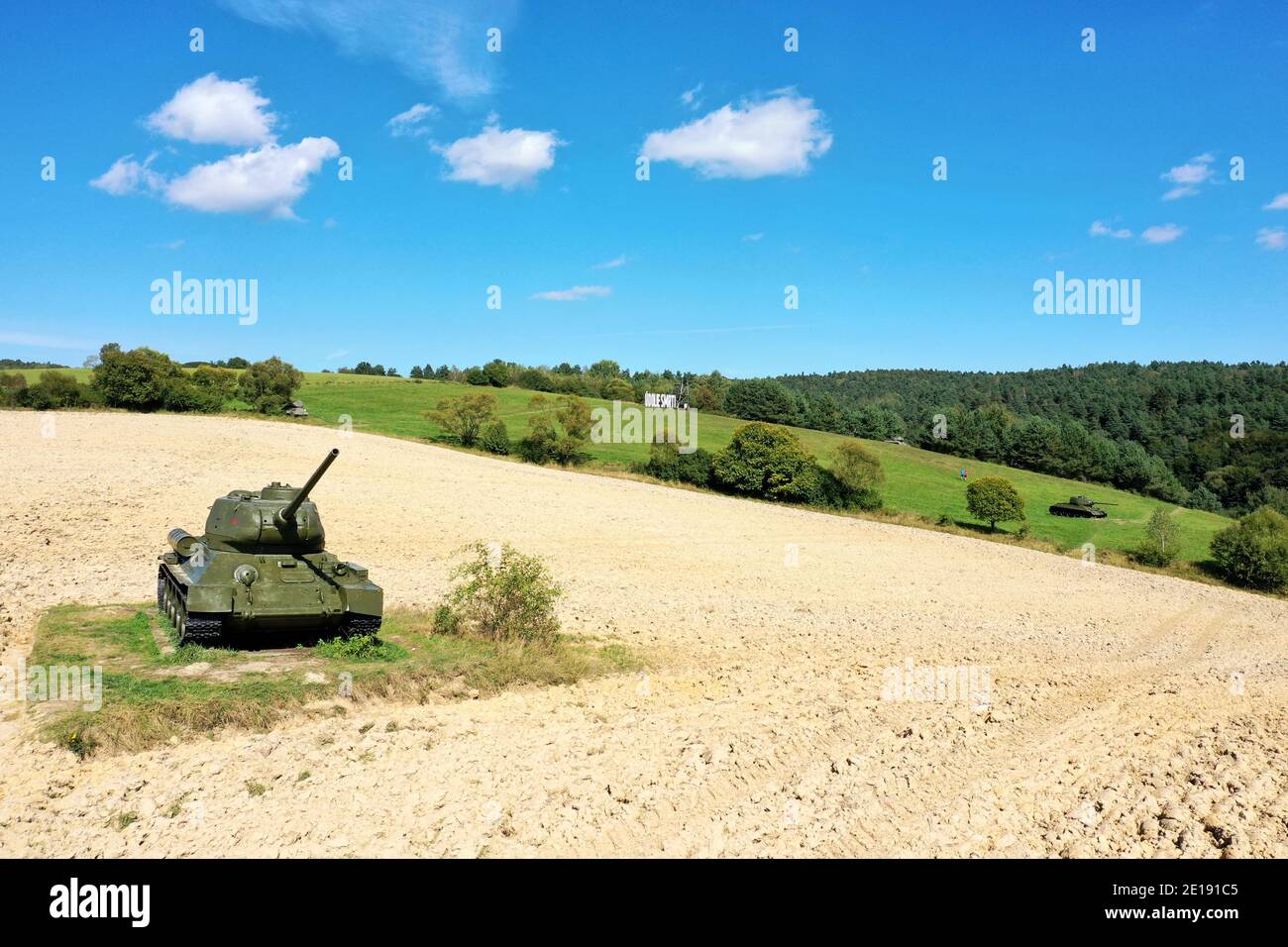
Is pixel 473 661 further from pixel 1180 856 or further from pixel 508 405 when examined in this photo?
pixel 508 405

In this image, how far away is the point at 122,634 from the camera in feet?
50.1

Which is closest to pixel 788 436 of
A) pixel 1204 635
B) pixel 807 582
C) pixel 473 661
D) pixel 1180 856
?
pixel 807 582

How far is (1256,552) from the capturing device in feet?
134

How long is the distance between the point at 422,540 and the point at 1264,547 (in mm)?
43680

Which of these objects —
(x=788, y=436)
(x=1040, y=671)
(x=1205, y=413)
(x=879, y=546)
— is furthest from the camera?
(x=1205, y=413)

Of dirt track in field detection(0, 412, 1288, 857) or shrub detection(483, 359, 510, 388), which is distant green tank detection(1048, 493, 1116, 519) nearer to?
dirt track in field detection(0, 412, 1288, 857)

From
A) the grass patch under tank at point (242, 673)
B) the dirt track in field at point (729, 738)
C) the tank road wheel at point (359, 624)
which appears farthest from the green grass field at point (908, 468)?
the tank road wheel at point (359, 624)

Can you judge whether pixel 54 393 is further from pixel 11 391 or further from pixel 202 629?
pixel 202 629

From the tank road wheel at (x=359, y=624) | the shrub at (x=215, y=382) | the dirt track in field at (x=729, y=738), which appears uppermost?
the shrub at (x=215, y=382)

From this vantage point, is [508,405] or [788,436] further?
[508,405]

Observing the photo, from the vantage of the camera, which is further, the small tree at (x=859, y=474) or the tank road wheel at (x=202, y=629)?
the small tree at (x=859, y=474)

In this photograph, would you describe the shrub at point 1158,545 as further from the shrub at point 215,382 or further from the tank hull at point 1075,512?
the shrub at point 215,382

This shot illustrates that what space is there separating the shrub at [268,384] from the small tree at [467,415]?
1484 centimetres

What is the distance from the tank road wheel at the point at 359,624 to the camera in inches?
585
